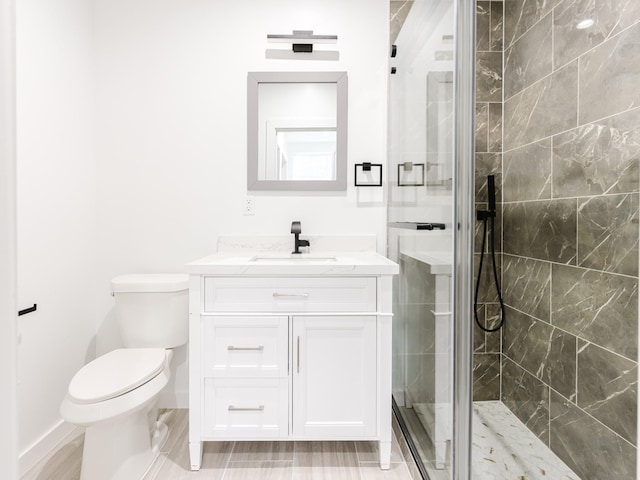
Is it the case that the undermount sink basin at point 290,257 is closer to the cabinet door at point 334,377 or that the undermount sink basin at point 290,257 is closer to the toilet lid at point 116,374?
the cabinet door at point 334,377

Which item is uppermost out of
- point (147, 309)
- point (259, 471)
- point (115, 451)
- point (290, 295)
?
point (290, 295)

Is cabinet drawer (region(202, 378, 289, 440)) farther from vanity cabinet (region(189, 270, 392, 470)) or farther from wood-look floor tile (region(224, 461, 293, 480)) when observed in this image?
wood-look floor tile (region(224, 461, 293, 480))

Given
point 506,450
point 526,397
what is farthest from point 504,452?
point 526,397

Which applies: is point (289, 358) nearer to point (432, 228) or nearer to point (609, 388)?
point (432, 228)

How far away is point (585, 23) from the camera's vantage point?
1076 millimetres

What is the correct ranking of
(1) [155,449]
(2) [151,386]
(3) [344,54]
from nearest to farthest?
(2) [151,386] < (1) [155,449] < (3) [344,54]

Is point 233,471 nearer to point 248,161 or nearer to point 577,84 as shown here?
point 248,161

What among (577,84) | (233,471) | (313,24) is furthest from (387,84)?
(233,471)

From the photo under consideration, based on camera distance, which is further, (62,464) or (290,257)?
(290,257)

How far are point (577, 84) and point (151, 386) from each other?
6.06 ft

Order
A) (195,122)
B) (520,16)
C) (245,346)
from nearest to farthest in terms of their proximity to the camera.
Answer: (520,16) → (245,346) → (195,122)

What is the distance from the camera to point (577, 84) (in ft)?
3.64

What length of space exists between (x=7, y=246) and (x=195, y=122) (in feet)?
5.87

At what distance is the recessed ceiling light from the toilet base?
6.61 ft
